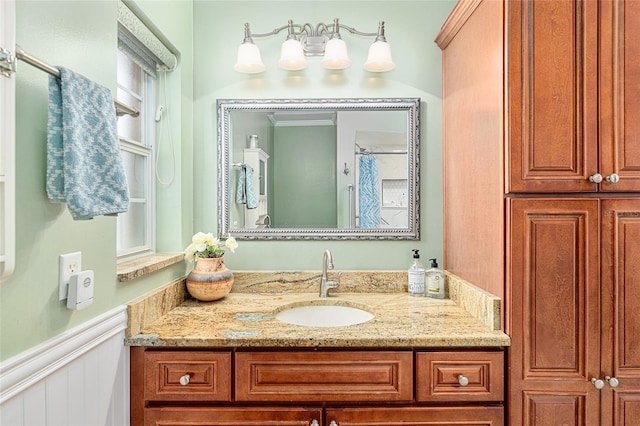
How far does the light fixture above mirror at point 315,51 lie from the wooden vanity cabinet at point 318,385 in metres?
1.31

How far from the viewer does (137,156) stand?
5.69 feet

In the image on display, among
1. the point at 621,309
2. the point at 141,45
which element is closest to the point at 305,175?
the point at 141,45

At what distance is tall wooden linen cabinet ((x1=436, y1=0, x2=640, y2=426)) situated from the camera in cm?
127

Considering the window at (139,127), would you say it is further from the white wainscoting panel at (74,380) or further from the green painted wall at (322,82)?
the white wainscoting panel at (74,380)

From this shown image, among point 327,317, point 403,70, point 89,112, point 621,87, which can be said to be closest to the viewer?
point 89,112

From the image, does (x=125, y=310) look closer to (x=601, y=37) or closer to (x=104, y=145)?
(x=104, y=145)

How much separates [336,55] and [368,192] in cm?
68

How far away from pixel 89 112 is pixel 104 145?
3.6 inches

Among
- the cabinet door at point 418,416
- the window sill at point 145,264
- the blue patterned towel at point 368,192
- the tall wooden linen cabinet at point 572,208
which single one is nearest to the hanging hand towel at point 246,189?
the window sill at point 145,264

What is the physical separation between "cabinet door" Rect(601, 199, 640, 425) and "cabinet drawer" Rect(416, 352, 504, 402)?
353 millimetres

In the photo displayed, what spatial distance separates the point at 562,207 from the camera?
4.23ft

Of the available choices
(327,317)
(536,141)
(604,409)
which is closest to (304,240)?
(327,317)

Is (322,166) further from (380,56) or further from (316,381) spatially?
(316,381)

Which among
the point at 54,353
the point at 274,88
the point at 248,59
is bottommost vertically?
the point at 54,353
